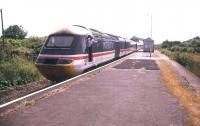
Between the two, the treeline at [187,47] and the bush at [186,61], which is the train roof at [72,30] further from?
the treeline at [187,47]

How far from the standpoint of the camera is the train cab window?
61.6 feet

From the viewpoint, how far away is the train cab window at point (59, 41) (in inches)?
739

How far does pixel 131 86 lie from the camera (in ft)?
49.1

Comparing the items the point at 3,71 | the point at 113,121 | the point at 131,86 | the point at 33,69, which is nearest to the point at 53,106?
the point at 113,121

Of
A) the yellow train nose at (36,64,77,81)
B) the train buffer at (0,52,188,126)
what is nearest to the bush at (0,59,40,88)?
the yellow train nose at (36,64,77,81)

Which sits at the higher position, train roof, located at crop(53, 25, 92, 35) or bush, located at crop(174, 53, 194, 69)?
train roof, located at crop(53, 25, 92, 35)

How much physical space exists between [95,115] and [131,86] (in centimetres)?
608

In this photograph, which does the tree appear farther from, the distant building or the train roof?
the train roof

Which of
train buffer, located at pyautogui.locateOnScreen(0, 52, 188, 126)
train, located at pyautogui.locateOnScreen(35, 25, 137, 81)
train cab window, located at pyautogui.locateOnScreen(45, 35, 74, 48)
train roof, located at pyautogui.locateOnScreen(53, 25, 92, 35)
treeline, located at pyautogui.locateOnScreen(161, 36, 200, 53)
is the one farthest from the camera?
A: treeline, located at pyautogui.locateOnScreen(161, 36, 200, 53)

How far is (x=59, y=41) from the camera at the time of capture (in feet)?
62.3

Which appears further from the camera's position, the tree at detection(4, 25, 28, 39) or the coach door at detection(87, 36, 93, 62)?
the tree at detection(4, 25, 28, 39)

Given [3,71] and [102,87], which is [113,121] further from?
[3,71]

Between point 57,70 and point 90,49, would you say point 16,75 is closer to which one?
point 57,70

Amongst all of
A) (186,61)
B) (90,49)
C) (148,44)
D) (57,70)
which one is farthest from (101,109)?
(148,44)
